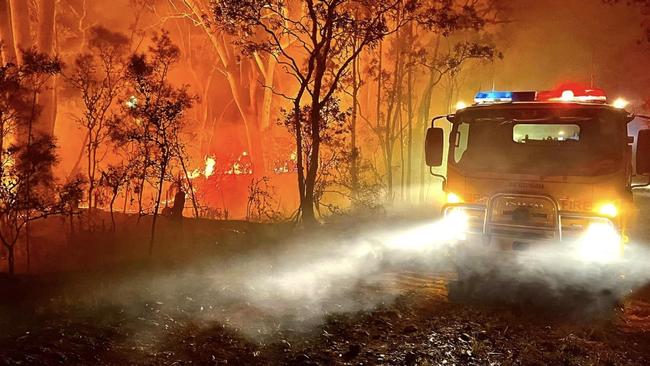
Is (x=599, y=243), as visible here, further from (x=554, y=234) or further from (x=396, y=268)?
(x=396, y=268)

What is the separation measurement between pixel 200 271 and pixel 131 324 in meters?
2.80

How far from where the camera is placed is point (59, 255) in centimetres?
1401

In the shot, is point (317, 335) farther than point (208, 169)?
No

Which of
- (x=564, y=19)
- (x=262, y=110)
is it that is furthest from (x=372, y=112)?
(x=564, y=19)

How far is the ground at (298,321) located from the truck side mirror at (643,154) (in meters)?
1.86

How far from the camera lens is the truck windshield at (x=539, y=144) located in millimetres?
6465

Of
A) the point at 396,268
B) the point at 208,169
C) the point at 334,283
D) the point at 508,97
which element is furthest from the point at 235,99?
the point at 508,97

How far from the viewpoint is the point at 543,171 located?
656 centimetres

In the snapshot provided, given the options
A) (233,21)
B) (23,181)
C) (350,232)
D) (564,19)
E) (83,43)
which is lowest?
(350,232)

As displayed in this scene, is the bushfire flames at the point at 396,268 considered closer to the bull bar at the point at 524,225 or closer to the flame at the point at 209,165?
the bull bar at the point at 524,225

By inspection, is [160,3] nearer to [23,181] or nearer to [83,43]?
[83,43]

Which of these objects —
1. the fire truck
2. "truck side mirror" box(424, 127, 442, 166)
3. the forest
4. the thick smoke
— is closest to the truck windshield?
the fire truck

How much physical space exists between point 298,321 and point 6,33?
1783 centimetres

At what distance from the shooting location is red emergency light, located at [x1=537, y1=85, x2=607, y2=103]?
6855mm
